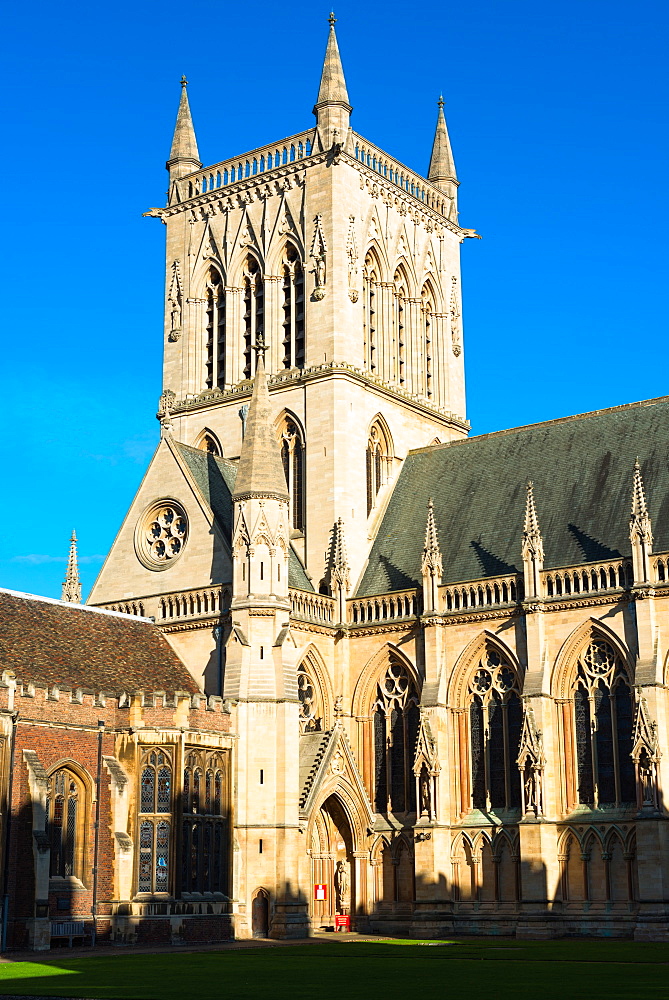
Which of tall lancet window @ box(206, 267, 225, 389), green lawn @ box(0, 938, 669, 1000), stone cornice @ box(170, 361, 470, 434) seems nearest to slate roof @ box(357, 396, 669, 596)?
stone cornice @ box(170, 361, 470, 434)

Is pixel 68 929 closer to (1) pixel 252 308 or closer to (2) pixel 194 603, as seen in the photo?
(2) pixel 194 603

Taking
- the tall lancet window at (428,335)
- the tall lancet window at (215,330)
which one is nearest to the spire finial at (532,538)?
the tall lancet window at (428,335)

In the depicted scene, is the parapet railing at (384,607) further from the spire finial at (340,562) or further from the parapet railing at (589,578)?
the parapet railing at (589,578)

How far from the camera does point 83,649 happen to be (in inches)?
2014

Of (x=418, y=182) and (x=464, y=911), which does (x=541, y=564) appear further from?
(x=418, y=182)

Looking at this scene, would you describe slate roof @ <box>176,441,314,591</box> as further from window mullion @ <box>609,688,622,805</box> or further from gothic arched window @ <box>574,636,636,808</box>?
window mullion @ <box>609,688,622,805</box>

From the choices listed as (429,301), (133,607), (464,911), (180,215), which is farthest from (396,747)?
(180,215)

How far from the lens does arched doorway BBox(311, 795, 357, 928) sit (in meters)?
53.6

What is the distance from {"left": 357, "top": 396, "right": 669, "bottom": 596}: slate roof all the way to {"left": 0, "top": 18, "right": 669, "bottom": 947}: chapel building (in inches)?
5.5

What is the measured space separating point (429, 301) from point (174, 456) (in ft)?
59.3

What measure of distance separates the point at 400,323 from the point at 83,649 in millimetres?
25117

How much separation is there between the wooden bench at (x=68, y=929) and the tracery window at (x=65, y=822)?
1553mm

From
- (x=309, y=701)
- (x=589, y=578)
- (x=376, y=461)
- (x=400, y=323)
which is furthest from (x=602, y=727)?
(x=400, y=323)

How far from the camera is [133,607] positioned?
5803 cm
